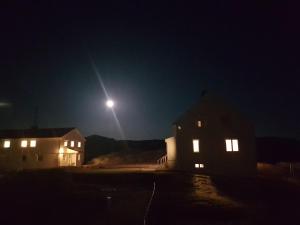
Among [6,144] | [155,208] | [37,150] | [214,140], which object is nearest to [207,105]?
[214,140]

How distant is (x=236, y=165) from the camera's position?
37.7 metres

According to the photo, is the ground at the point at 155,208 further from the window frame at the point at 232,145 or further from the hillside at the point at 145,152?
the hillside at the point at 145,152

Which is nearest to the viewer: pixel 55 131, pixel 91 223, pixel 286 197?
pixel 91 223

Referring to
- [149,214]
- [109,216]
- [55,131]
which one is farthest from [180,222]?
[55,131]

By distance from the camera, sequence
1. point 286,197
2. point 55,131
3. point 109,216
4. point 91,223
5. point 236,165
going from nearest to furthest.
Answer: point 91,223 → point 109,216 → point 286,197 → point 236,165 → point 55,131

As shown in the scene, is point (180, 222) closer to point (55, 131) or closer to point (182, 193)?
point (182, 193)

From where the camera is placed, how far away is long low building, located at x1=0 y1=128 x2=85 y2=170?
184 feet

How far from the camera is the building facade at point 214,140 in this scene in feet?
124

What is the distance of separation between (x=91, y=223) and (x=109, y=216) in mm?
1175

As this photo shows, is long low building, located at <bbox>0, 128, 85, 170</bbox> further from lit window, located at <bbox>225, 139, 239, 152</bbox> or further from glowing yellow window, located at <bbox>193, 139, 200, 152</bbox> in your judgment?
lit window, located at <bbox>225, 139, 239, 152</bbox>

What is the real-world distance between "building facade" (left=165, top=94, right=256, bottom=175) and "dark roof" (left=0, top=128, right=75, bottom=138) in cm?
2778

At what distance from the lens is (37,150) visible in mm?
56562

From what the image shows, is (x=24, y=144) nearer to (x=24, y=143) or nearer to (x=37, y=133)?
(x=24, y=143)

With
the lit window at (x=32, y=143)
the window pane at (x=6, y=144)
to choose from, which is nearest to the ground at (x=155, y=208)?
the lit window at (x=32, y=143)
